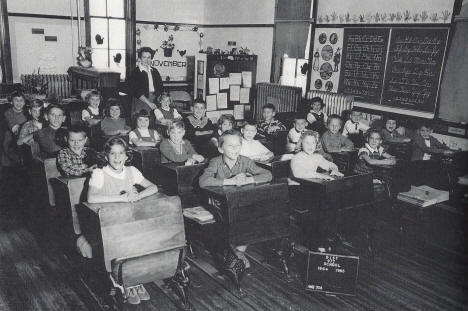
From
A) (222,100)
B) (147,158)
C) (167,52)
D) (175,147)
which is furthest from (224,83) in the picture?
(175,147)

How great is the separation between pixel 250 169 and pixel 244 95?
6845 millimetres

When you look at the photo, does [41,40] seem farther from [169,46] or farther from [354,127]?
[354,127]

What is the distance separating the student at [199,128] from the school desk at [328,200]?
238cm

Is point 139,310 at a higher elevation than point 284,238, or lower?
lower

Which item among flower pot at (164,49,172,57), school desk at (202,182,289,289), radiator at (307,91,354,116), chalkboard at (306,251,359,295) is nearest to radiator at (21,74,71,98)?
flower pot at (164,49,172,57)

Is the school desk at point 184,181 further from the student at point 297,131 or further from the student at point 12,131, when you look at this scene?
the student at point 12,131

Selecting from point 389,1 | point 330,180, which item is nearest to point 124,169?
point 330,180

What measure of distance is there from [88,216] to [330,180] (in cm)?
197

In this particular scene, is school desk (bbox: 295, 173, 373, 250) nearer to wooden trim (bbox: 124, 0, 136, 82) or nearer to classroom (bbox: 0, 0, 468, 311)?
classroom (bbox: 0, 0, 468, 311)

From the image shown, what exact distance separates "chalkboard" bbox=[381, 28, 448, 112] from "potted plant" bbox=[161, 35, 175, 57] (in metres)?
5.69

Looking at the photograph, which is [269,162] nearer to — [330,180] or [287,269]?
[330,180]

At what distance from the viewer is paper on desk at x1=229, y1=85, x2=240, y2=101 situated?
1033 cm

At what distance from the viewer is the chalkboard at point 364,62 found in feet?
24.7

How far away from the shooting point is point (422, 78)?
6980 mm
